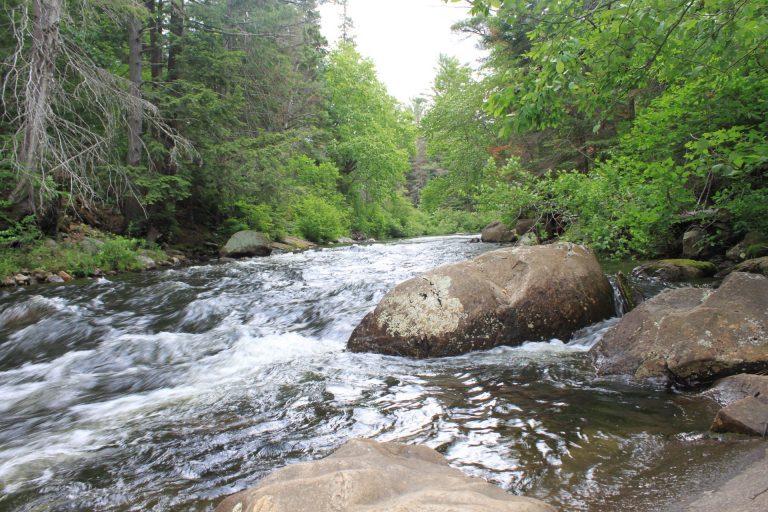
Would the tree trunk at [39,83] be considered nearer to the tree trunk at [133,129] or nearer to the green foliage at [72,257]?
the green foliage at [72,257]

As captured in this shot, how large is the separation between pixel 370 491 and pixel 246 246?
14665mm

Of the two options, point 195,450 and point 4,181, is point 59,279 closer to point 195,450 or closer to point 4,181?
point 4,181

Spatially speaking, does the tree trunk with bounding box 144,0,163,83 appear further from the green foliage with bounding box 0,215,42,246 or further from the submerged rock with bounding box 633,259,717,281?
the submerged rock with bounding box 633,259,717,281

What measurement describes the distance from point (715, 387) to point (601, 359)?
1009 mm

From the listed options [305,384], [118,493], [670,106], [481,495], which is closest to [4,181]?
[305,384]

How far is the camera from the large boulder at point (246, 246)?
15.4 meters

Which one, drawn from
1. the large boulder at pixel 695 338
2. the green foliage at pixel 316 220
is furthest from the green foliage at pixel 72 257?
the large boulder at pixel 695 338

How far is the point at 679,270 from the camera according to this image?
26.6ft

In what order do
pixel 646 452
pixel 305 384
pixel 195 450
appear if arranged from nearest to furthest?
pixel 646 452
pixel 195 450
pixel 305 384

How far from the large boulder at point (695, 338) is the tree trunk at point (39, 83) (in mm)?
10210

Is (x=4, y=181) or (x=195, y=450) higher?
(x=4, y=181)

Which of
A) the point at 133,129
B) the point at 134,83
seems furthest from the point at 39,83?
the point at 133,129

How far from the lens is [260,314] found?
7535 millimetres

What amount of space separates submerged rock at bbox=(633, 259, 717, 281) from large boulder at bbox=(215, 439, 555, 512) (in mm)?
7476
